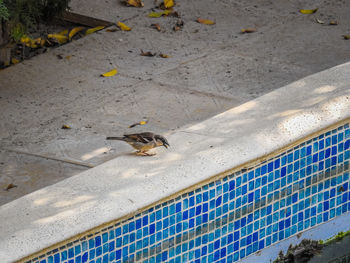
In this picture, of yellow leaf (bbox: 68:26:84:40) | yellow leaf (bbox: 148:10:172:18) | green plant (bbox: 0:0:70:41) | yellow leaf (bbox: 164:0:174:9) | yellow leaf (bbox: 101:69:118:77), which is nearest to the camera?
green plant (bbox: 0:0:70:41)

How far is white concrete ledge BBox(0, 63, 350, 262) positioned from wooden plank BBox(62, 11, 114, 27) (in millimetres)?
3851

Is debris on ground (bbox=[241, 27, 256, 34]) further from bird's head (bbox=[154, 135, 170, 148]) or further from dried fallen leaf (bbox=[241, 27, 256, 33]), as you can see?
bird's head (bbox=[154, 135, 170, 148])

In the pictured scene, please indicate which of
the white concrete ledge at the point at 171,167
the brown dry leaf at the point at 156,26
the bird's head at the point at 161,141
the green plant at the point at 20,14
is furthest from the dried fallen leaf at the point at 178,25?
the bird's head at the point at 161,141

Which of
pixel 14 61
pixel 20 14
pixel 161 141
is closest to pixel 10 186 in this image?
pixel 161 141

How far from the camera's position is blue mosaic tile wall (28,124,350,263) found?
491cm

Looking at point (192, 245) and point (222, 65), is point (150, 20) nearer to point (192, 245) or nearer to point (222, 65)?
point (222, 65)

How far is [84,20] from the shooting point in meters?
10.1

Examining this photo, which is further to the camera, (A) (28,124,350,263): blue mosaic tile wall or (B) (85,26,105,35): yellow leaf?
(B) (85,26,105,35): yellow leaf

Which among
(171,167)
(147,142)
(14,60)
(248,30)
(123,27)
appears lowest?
(14,60)

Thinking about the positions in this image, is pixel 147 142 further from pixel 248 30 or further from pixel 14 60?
pixel 248 30

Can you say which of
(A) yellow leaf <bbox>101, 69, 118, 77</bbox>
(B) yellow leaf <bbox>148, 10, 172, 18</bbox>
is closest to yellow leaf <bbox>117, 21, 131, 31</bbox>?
(B) yellow leaf <bbox>148, 10, 172, 18</bbox>

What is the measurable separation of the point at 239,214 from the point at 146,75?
3.46m

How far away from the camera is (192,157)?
541 centimetres

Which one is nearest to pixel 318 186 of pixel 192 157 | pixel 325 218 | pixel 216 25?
pixel 325 218
